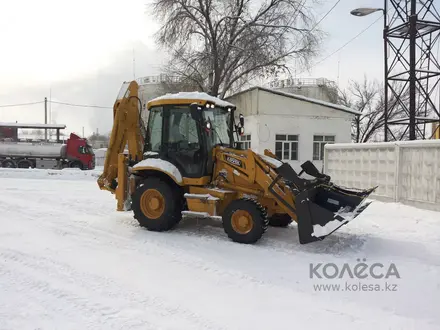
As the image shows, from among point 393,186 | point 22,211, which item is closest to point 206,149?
point 22,211

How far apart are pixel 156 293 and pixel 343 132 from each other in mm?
20660

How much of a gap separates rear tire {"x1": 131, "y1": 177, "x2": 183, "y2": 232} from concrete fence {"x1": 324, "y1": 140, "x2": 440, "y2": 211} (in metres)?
5.68

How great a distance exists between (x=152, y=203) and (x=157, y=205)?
0.39ft

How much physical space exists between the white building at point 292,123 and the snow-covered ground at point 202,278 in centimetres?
1466

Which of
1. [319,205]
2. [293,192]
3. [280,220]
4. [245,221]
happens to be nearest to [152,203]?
[245,221]

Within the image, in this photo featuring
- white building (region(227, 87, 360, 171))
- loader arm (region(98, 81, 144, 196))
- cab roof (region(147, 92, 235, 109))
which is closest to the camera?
cab roof (region(147, 92, 235, 109))

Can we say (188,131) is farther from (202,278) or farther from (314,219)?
(202,278)

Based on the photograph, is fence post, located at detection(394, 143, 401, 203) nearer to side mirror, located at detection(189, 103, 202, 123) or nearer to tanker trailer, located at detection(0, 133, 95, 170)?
side mirror, located at detection(189, 103, 202, 123)

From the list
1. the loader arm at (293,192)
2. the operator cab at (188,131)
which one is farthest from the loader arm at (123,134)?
the loader arm at (293,192)

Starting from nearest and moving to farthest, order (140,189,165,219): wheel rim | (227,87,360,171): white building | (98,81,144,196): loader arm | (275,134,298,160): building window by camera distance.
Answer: (140,189,165,219): wheel rim → (98,81,144,196): loader arm → (227,87,360,171): white building → (275,134,298,160): building window

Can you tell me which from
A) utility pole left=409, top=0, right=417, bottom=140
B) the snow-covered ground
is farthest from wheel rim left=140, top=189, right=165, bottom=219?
utility pole left=409, top=0, right=417, bottom=140

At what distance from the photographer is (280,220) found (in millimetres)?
7715

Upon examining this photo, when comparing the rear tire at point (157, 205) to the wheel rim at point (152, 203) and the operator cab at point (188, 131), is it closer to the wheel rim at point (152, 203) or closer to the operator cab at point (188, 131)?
the wheel rim at point (152, 203)

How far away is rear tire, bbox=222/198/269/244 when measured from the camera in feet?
20.8
